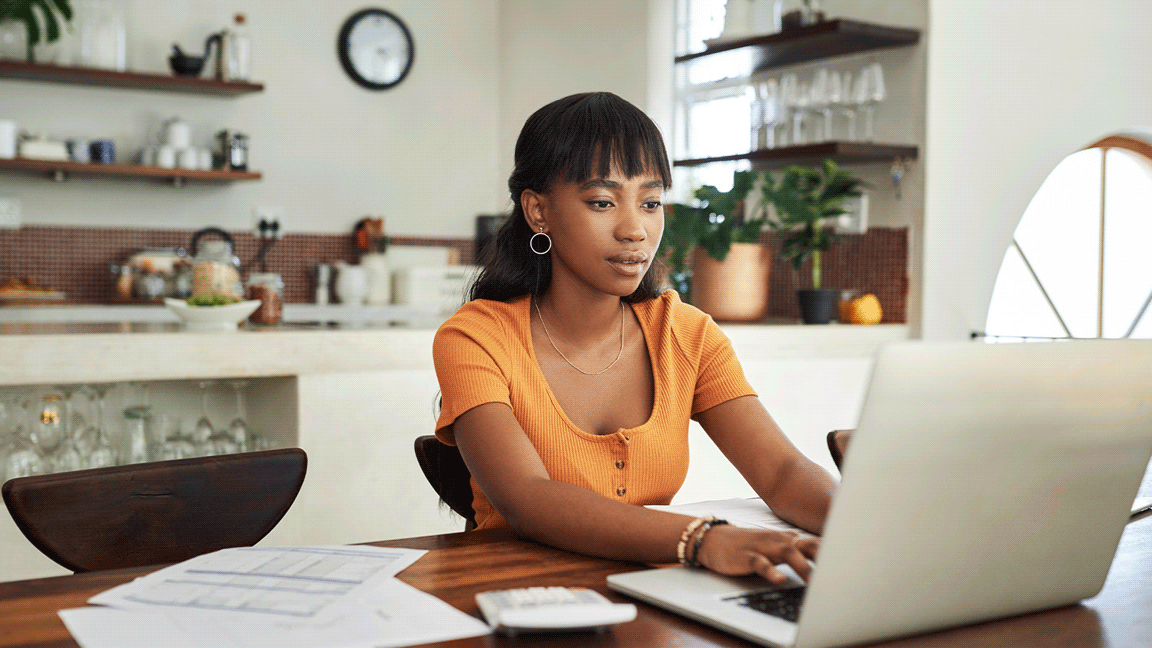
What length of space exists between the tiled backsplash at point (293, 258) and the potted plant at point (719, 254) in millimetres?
365

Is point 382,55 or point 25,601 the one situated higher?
point 382,55

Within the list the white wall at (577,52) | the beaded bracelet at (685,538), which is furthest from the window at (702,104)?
the beaded bracelet at (685,538)

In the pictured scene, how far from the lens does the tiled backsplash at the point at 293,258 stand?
3.26m

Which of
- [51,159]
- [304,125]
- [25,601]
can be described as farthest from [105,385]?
[304,125]

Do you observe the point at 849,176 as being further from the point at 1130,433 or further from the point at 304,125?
the point at 304,125

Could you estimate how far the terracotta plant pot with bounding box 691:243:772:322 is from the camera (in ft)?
10.3

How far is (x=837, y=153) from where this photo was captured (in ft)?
9.82

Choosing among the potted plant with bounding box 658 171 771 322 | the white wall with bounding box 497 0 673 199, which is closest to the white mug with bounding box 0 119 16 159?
the white wall with bounding box 497 0 673 199

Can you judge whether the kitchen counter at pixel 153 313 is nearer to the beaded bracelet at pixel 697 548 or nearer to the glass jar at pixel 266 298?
the glass jar at pixel 266 298

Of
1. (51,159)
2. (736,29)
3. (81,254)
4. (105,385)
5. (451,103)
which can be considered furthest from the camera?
(451,103)

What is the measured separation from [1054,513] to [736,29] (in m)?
2.79

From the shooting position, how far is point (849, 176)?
10.1ft

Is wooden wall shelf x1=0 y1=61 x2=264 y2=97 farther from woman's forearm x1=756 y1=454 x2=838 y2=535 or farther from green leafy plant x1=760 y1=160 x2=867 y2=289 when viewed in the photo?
woman's forearm x1=756 y1=454 x2=838 y2=535

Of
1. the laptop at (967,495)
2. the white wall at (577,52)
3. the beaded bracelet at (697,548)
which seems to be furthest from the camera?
the white wall at (577,52)
